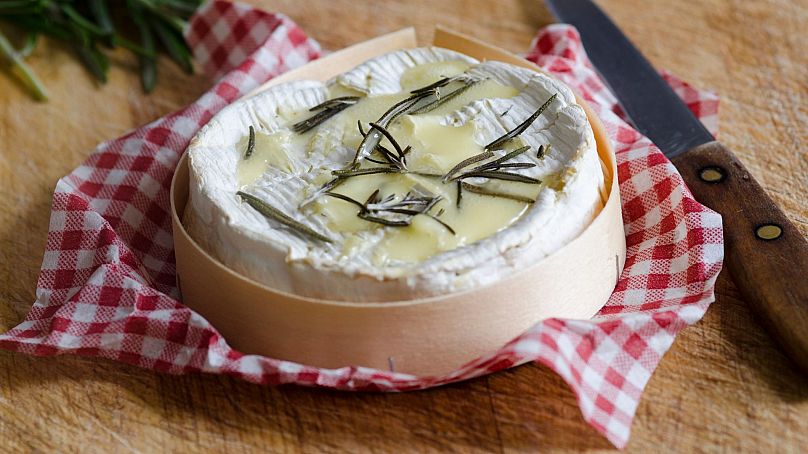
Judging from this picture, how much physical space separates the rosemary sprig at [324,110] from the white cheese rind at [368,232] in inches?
0.9

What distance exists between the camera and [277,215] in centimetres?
169

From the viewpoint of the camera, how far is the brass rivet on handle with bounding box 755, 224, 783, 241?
1816 mm

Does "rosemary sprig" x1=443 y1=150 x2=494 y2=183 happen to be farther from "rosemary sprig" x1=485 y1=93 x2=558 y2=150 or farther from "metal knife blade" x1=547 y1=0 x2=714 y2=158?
"metal knife blade" x1=547 y1=0 x2=714 y2=158

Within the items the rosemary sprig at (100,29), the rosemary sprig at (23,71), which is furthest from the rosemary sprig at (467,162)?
the rosemary sprig at (23,71)

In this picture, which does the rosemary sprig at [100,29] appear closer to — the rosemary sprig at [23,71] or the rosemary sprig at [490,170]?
the rosemary sprig at [23,71]

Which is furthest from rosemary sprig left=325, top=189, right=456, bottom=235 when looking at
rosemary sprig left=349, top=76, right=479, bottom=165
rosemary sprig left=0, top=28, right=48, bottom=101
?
rosemary sprig left=0, top=28, right=48, bottom=101

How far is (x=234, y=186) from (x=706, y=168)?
972 millimetres

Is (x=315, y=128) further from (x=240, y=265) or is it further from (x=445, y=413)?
(x=445, y=413)

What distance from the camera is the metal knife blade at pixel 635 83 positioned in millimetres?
2125

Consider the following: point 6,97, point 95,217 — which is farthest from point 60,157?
point 95,217

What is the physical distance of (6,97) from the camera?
2590mm

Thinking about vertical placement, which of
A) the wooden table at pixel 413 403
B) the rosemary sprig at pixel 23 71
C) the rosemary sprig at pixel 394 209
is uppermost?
the rosemary sprig at pixel 394 209

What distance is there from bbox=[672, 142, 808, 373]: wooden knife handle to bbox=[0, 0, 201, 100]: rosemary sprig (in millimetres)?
1433

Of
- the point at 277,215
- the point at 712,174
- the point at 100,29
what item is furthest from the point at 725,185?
the point at 100,29
